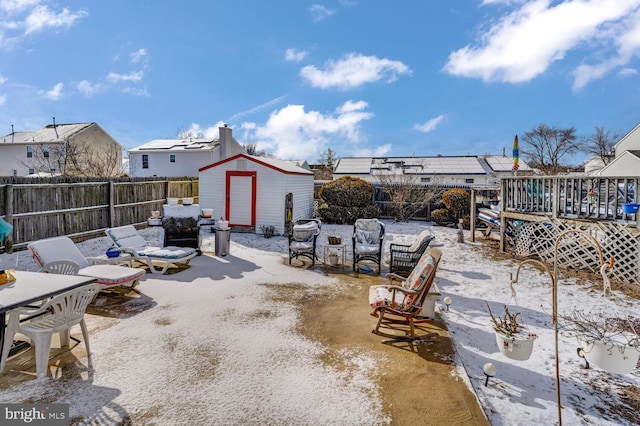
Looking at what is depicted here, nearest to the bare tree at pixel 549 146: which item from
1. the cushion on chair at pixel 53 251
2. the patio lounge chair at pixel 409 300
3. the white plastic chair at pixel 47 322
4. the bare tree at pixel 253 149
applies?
the bare tree at pixel 253 149

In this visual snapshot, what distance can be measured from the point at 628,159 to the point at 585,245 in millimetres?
20617

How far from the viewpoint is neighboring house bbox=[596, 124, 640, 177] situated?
69.6 ft

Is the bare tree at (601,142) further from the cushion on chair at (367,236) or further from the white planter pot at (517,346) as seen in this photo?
the white planter pot at (517,346)

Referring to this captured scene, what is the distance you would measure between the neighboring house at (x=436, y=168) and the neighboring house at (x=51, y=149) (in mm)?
18903

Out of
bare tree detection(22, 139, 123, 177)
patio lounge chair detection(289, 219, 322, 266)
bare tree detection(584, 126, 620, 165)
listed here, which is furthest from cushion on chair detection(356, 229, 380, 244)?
bare tree detection(584, 126, 620, 165)

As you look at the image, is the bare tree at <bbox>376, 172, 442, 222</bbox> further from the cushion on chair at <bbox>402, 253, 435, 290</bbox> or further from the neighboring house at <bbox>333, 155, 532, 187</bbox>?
the cushion on chair at <bbox>402, 253, 435, 290</bbox>

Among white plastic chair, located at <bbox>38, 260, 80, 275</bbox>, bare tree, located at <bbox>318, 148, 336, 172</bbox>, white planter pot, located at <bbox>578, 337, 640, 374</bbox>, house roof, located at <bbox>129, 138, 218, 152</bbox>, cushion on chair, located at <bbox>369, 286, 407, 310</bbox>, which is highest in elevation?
bare tree, located at <bbox>318, 148, 336, 172</bbox>

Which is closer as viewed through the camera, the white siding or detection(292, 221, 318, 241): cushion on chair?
detection(292, 221, 318, 241): cushion on chair

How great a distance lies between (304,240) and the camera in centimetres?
826

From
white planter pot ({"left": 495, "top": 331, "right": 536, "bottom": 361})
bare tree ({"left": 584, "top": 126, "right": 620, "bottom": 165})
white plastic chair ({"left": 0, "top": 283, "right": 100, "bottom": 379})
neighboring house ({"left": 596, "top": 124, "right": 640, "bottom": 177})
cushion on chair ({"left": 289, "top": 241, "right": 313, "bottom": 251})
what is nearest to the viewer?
white planter pot ({"left": 495, "top": 331, "right": 536, "bottom": 361})

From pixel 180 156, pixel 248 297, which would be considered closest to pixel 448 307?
pixel 248 297

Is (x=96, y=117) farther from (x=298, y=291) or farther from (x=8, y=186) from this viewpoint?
(x=298, y=291)

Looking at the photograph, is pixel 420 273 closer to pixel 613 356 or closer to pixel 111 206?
pixel 613 356

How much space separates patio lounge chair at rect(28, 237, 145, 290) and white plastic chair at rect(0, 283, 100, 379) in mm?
1283
